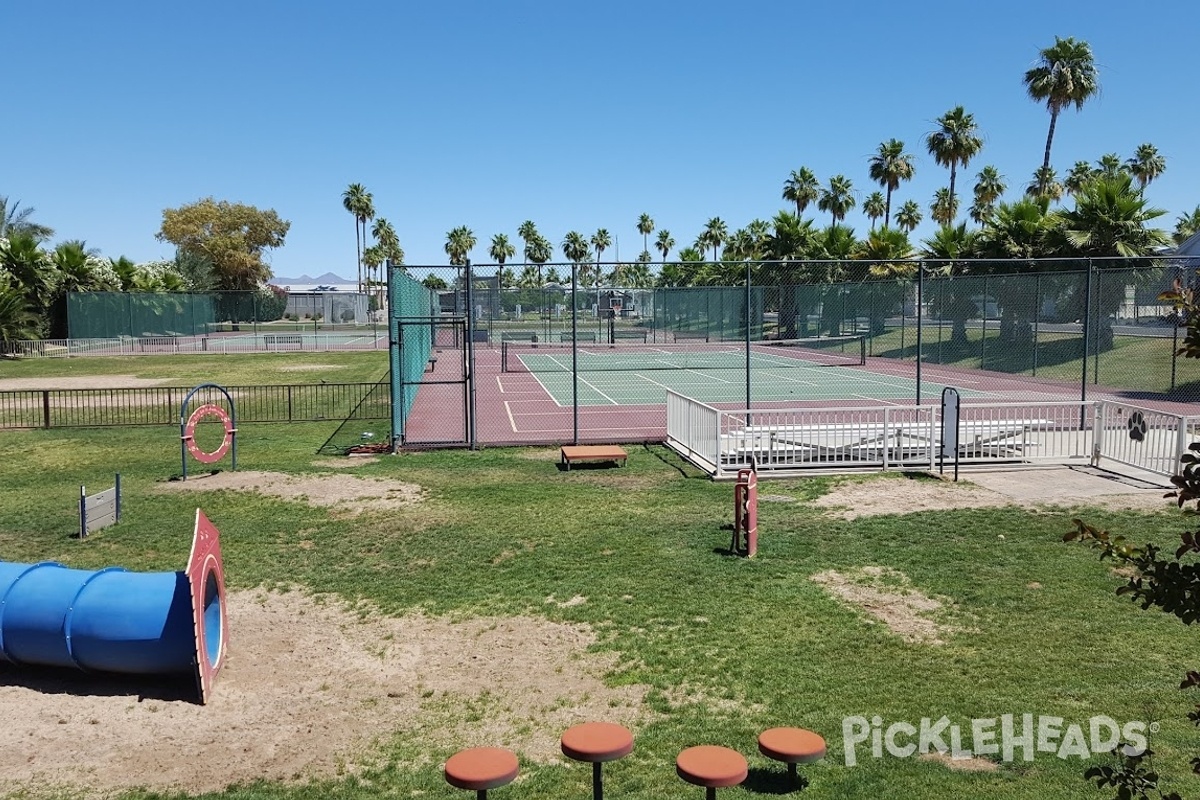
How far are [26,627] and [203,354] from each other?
4588 centimetres

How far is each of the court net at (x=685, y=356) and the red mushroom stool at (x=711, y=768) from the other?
29.5m

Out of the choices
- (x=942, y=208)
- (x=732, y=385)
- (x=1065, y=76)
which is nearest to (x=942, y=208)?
(x=942, y=208)

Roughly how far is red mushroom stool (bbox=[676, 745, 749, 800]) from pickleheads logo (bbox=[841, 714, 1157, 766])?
4.02 feet

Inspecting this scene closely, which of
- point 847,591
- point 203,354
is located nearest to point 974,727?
point 847,591

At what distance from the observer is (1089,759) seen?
5.52m

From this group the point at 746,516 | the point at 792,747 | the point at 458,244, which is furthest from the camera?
the point at 458,244

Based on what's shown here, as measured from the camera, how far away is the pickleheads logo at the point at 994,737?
5664 mm

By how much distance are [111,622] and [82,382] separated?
2923 cm

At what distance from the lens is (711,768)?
463 centimetres

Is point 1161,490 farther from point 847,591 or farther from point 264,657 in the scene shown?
point 264,657

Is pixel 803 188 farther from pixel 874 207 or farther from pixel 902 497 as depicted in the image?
pixel 902 497

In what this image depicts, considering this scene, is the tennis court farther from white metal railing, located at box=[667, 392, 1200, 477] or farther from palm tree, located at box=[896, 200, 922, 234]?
palm tree, located at box=[896, 200, 922, 234]

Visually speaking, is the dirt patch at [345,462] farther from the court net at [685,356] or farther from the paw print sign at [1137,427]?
the court net at [685,356]

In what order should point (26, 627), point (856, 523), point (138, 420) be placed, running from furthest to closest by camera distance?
point (138, 420)
point (856, 523)
point (26, 627)
